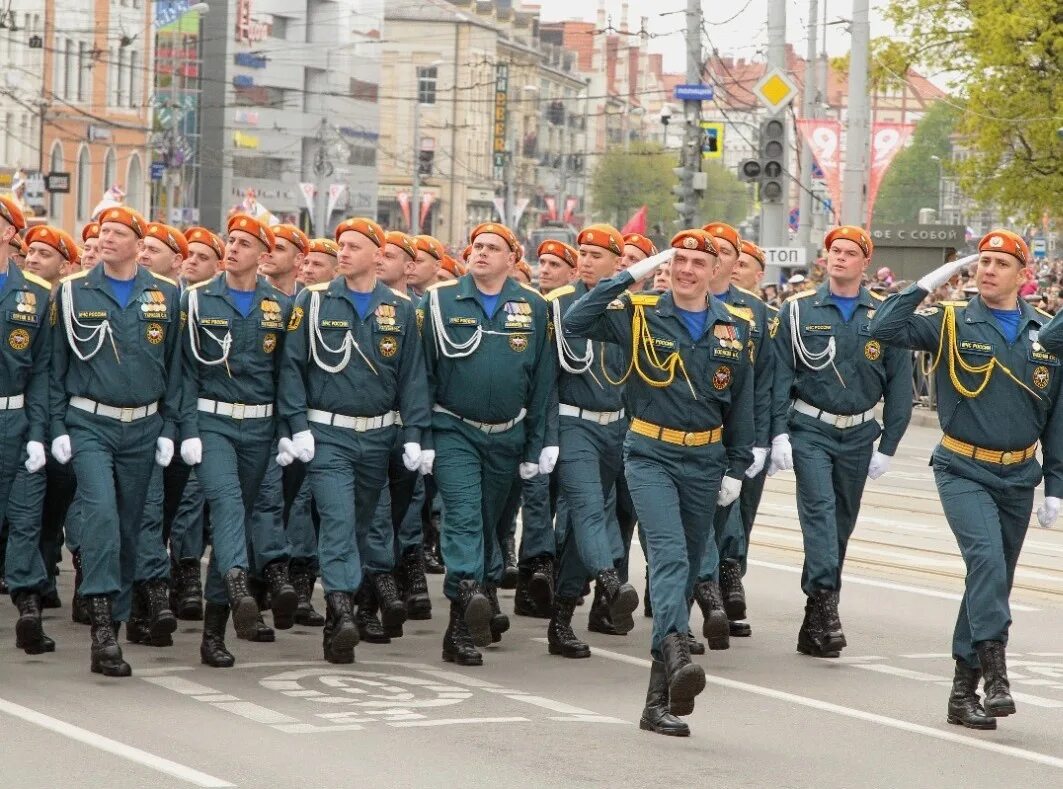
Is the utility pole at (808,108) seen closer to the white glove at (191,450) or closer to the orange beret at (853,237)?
the orange beret at (853,237)

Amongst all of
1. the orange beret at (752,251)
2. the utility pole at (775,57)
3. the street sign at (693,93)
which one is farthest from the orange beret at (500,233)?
the street sign at (693,93)

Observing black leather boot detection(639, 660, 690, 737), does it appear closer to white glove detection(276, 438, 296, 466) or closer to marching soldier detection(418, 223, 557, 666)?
marching soldier detection(418, 223, 557, 666)

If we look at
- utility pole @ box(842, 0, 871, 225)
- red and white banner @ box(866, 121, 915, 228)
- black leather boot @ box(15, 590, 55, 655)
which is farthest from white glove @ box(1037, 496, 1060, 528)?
utility pole @ box(842, 0, 871, 225)

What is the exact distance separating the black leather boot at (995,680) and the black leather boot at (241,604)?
3.12 metres

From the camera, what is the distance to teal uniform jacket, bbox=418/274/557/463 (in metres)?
10.3

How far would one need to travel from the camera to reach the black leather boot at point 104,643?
9492 mm

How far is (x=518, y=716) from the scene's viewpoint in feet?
29.0

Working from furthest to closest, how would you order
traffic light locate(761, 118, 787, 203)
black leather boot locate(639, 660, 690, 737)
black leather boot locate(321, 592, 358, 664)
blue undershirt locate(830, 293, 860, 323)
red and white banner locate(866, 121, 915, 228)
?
red and white banner locate(866, 121, 915, 228) → traffic light locate(761, 118, 787, 203) → blue undershirt locate(830, 293, 860, 323) → black leather boot locate(321, 592, 358, 664) → black leather boot locate(639, 660, 690, 737)

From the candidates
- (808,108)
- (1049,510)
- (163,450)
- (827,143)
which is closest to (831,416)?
(1049,510)

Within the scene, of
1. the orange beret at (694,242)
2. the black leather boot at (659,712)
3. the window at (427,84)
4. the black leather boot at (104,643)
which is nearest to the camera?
the black leather boot at (659,712)

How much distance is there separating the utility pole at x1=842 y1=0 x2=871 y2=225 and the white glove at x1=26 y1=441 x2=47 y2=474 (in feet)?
71.1

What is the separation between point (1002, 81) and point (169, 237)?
27.9 metres

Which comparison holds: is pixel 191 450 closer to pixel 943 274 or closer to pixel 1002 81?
pixel 943 274

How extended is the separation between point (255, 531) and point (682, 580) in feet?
9.86
